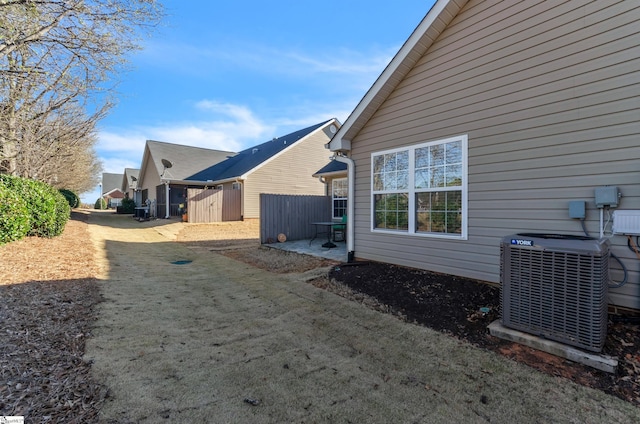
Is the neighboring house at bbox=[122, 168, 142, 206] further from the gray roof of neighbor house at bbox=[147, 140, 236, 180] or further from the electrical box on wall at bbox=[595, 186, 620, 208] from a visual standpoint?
the electrical box on wall at bbox=[595, 186, 620, 208]

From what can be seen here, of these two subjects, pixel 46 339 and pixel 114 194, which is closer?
pixel 46 339

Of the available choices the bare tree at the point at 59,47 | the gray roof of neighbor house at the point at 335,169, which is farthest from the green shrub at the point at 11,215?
the gray roof of neighbor house at the point at 335,169

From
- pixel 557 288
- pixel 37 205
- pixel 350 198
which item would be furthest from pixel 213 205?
pixel 557 288

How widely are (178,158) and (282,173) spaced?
930 centimetres

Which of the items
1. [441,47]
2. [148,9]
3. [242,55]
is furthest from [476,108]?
[242,55]

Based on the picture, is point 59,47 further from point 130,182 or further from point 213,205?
point 130,182

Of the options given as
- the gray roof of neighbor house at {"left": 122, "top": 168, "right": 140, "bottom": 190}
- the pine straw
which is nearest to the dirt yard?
the pine straw

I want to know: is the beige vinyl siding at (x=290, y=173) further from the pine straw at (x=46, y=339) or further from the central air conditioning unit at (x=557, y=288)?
the central air conditioning unit at (x=557, y=288)

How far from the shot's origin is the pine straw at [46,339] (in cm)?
198

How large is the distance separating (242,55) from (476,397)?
37.8 ft

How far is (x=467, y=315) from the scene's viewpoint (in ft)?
11.9

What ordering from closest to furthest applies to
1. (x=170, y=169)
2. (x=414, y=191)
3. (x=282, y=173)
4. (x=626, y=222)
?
(x=626, y=222) < (x=414, y=191) < (x=282, y=173) < (x=170, y=169)

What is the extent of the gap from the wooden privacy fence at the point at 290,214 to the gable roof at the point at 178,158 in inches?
480

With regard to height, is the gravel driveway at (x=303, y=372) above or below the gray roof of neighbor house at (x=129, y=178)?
below
